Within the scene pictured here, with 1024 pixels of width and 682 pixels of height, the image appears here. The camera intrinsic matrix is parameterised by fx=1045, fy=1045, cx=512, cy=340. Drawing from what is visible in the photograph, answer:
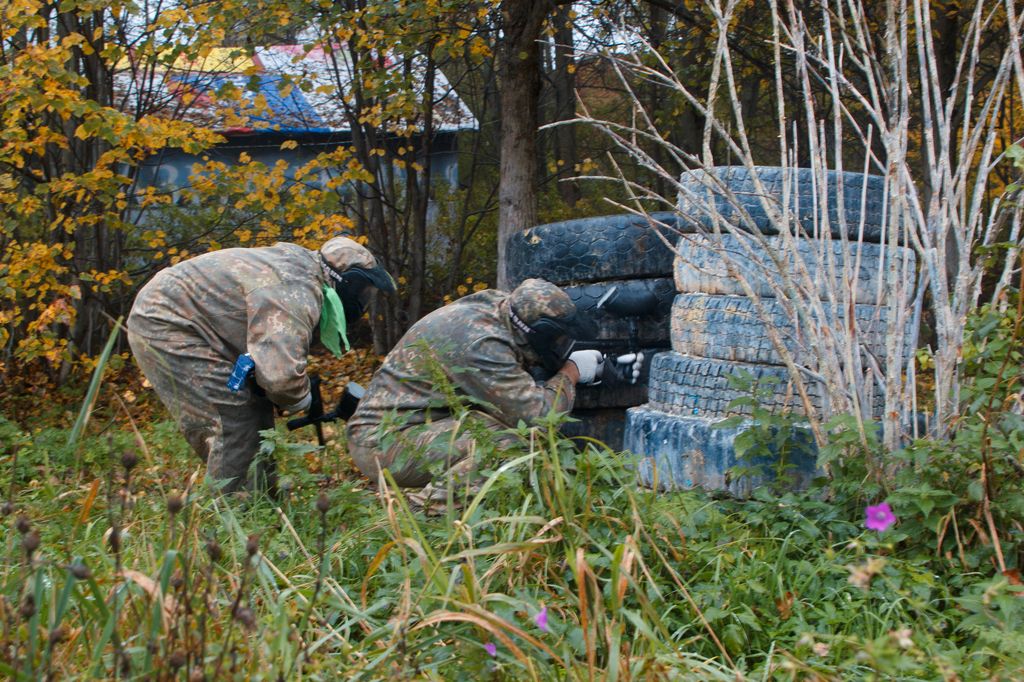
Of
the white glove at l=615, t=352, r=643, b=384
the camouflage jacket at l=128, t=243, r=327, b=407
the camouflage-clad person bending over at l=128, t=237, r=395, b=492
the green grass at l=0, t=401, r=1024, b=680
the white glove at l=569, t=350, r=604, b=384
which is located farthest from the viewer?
the white glove at l=615, t=352, r=643, b=384

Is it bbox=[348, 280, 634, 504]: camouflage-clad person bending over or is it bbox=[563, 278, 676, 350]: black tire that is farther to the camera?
bbox=[563, 278, 676, 350]: black tire

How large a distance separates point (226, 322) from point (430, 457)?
44.6 inches

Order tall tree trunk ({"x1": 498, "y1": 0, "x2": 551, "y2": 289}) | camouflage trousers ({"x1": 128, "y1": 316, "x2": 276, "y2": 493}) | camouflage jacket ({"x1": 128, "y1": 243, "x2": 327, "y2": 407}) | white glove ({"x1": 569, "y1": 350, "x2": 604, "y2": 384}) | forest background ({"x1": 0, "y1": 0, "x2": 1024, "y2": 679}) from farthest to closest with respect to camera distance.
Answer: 1. tall tree trunk ({"x1": 498, "y1": 0, "x2": 551, "y2": 289})
2. white glove ({"x1": 569, "y1": 350, "x2": 604, "y2": 384})
3. camouflage trousers ({"x1": 128, "y1": 316, "x2": 276, "y2": 493})
4. camouflage jacket ({"x1": 128, "y1": 243, "x2": 327, "y2": 407})
5. forest background ({"x1": 0, "y1": 0, "x2": 1024, "y2": 679})

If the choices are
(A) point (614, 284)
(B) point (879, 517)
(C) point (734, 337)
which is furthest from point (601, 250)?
(B) point (879, 517)

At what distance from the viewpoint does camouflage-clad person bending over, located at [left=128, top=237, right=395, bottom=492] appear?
455 centimetres

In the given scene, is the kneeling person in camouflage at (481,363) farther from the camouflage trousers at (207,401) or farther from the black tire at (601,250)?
the black tire at (601,250)

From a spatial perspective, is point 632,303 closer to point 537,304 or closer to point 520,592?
point 537,304

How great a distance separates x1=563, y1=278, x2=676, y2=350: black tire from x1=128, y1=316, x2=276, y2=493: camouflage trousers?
1.69 meters

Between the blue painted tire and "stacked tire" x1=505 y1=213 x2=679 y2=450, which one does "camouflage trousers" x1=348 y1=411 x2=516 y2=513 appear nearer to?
the blue painted tire

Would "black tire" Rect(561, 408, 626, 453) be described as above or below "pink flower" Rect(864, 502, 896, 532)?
below

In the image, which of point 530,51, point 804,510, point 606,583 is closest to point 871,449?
point 804,510

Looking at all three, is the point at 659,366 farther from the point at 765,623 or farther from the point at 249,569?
the point at 249,569

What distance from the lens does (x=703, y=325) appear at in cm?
442

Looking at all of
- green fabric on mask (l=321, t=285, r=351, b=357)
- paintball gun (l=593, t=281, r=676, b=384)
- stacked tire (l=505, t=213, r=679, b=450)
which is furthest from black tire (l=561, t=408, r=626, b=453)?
green fabric on mask (l=321, t=285, r=351, b=357)
